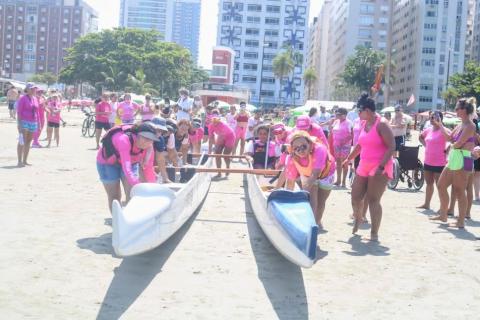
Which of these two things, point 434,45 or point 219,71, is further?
point 434,45

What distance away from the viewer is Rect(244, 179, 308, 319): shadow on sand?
5.82 m

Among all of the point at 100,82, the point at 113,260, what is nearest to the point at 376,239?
→ the point at 113,260

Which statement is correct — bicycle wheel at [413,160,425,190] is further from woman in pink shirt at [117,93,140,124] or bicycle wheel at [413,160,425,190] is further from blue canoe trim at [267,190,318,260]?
blue canoe trim at [267,190,318,260]

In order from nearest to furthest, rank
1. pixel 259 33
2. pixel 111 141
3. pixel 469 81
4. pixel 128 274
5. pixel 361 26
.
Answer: pixel 128 274 < pixel 111 141 < pixel 469 81 < pixel 361 26 < pixel 259 33

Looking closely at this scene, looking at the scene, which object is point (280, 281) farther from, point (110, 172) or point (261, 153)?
point (261, 153)

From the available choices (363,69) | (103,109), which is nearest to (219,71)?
(363,69)

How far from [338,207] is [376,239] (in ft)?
9.95

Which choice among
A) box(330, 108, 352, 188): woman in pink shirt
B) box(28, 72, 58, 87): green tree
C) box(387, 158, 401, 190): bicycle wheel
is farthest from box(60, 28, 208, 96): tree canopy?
box(330, 108, 352, 188): woman in pink shirt

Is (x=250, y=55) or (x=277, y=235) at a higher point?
(x=250, y=55)

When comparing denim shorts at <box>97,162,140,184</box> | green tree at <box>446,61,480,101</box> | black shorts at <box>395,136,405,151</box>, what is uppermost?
green tree at <box>446,61,480,101</box>

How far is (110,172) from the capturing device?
28.0 ft

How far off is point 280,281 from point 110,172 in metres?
2.94

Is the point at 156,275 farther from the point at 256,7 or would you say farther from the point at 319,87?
the point at 319,87

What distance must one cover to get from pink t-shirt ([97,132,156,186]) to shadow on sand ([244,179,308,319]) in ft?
5.56
